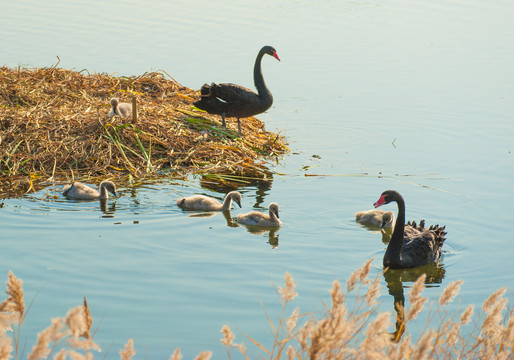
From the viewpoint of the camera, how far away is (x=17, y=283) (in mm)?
2322

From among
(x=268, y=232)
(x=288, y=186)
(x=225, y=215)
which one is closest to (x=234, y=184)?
(x=288, y=186)

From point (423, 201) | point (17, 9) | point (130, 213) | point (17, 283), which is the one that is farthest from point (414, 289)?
point (17, 9)

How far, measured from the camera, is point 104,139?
30.2 feet

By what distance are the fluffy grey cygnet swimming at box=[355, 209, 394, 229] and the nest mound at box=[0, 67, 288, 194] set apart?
1.91 meters

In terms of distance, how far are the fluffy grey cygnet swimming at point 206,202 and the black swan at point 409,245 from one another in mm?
1823

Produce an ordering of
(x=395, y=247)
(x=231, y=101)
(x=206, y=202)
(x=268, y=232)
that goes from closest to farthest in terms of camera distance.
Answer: (x=395, y=247) → (x=268, y=232) → (x=206, y=202) → (x=231, y=101)

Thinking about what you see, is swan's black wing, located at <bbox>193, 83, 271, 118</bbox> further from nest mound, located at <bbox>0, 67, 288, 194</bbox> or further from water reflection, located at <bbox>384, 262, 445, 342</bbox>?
water reflection, located at <bbox>384, 262, 445, 342</bbox>

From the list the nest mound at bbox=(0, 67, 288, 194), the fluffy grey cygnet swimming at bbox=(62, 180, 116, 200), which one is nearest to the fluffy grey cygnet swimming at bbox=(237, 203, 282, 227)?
the fluffy grey cygnet swimming at bbox=(62, 180, 116, 200)

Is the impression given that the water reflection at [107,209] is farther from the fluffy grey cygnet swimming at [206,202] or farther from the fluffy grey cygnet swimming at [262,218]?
the fluffy grey cygnet swimming at [262,218]

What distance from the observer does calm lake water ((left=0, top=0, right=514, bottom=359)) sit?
5.53 meters

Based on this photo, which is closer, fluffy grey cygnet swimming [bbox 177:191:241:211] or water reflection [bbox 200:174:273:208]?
fluffy grey cygnet swimming [bbox 177:191:241:211]

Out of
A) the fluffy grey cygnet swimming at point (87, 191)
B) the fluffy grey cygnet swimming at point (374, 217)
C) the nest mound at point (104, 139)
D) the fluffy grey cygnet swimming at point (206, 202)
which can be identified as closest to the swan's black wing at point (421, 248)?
the fluffy grey cygnet swimming at point (374, 217)

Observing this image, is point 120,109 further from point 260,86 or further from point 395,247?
point 395,247

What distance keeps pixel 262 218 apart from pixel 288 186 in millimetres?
1469
